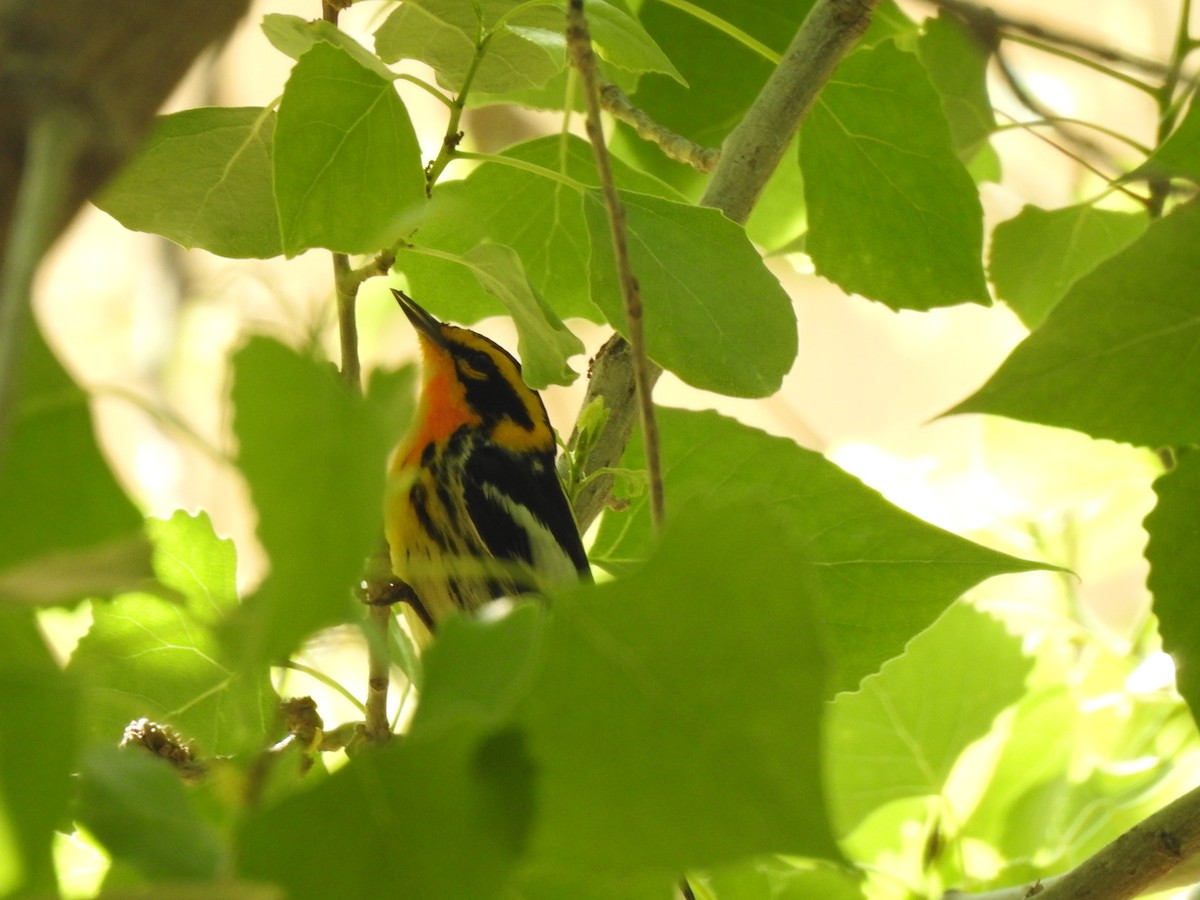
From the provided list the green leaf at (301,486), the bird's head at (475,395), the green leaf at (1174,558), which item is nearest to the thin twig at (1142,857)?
the green leaf at (1174,558)

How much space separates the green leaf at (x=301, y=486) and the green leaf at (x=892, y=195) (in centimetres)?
41

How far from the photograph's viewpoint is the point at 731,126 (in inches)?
28.3

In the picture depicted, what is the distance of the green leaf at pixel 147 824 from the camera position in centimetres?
21

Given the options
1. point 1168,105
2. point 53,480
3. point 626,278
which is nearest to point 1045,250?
point 1168,105

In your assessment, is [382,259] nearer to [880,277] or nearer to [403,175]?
[403,175]

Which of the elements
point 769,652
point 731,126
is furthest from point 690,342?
point 731,126

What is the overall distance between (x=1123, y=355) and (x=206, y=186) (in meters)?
0.37

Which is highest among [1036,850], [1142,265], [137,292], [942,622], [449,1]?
[137,292]

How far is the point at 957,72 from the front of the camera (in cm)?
70

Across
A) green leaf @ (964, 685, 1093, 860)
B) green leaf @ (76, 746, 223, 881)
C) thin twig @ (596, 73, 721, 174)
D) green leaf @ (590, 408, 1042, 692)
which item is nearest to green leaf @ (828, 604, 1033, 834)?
green leaf @ (964, 685, 1093, 860)

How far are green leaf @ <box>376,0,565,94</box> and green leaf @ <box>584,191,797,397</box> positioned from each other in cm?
9

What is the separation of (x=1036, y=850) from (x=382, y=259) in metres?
0.47

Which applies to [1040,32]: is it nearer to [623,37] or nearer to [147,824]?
[623,37]

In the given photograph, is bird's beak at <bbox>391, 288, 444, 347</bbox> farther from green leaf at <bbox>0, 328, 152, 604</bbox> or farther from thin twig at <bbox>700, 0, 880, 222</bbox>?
green leaf at <bbox>0, 328, 152, 604</bbox>
